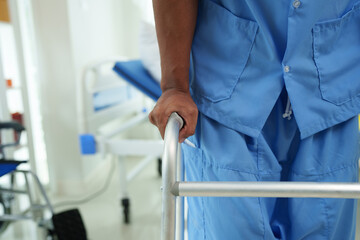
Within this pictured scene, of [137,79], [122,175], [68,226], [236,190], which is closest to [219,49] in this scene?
[236,190]

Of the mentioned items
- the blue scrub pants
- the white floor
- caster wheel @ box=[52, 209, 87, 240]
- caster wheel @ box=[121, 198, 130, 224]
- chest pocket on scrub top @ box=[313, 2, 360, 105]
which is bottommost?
the white floor

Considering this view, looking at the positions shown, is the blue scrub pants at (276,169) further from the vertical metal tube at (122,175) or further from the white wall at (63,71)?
the white wall at (63,71)

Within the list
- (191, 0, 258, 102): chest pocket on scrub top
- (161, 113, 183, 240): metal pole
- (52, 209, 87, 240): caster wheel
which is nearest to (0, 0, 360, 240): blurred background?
(52, 209, 87, 240): caster wheel

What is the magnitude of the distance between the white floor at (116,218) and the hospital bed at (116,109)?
101mm

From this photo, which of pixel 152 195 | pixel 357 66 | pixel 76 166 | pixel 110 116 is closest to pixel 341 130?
pixel 357 66

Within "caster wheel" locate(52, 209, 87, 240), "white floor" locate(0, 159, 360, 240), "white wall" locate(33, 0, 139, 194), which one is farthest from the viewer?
"white wall" locate(33, 0, 139, 194)

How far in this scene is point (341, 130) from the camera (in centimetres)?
66

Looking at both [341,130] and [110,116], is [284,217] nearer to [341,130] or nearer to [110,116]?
[341,130]

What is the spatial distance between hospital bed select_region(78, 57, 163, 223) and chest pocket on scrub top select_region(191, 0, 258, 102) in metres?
0.86

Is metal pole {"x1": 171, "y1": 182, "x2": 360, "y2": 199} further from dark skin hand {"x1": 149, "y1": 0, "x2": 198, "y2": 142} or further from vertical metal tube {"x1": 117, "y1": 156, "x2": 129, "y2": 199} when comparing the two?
vertical metal tube {"x1": 117, "y1": 156, "x2": 129, "y2": 199}

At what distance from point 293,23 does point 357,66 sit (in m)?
0.19

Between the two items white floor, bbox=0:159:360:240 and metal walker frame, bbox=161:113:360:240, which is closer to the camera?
metal walker frame, bbox=161:113:360:240

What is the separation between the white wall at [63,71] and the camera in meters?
2.03

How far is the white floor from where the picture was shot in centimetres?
173
